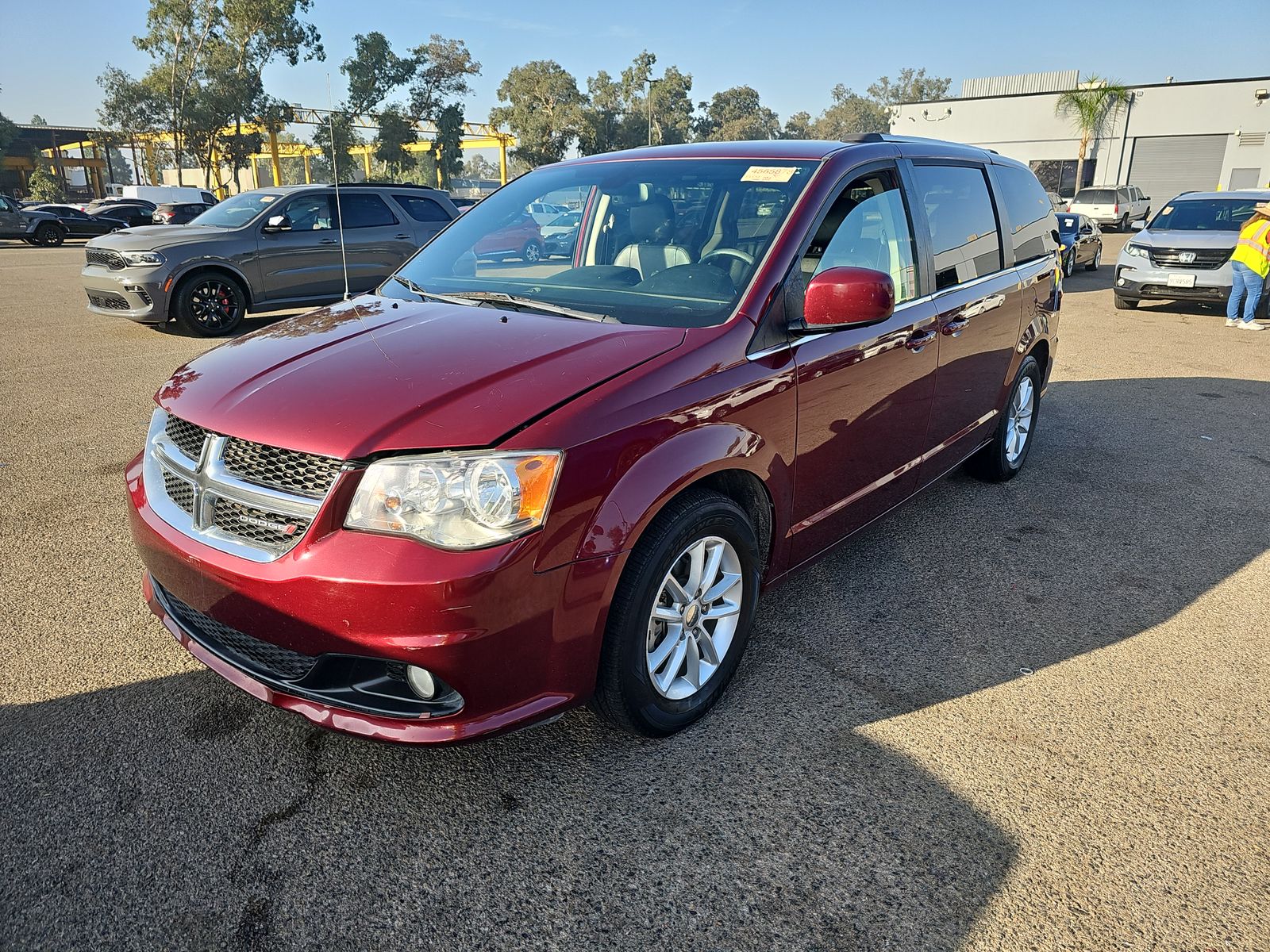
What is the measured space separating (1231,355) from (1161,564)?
7.07 metres

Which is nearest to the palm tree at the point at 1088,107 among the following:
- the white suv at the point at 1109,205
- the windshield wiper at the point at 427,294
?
the white suv at the point at 1109,205

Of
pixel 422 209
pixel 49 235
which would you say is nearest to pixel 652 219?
pixel 422 209

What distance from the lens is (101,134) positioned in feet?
194

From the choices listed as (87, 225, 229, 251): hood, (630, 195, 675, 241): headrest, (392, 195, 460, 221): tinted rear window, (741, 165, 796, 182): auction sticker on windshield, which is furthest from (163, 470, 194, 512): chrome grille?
(392, 195, 460, 221): tinted rear window

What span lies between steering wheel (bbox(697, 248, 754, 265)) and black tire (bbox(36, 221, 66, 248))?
33.2 m

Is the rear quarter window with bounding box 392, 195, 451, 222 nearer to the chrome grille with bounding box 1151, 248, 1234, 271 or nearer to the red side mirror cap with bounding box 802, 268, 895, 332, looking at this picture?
the red side mirror cap with bounding box 802, 268, 895, 332

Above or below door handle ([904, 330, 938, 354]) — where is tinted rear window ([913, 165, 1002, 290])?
above

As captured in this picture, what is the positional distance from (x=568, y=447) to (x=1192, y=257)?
42.1ft

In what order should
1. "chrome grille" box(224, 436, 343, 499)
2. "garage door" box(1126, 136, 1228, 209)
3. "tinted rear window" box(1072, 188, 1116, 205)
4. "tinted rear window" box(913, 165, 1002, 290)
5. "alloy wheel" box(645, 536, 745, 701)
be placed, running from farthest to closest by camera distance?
"garage door" box(1126, 136, 1228, 209) < "tinted rear window" box(1072, 188, 1116, 205) < "tinted rear window" box(913, 165, 1002, 290) < "alloy wheel" box(645, 536, 745, 701) < "chrome grille" box(224, 436, 343, 499)

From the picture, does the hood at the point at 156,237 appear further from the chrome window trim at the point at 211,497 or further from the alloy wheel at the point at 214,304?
the chrome window trim at the point at 211,497

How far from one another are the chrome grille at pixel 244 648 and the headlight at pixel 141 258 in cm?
848

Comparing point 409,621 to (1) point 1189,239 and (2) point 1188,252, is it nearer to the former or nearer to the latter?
(2) point 1188,252

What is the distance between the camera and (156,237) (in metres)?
10.0

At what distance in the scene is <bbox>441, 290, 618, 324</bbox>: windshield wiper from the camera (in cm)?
294
